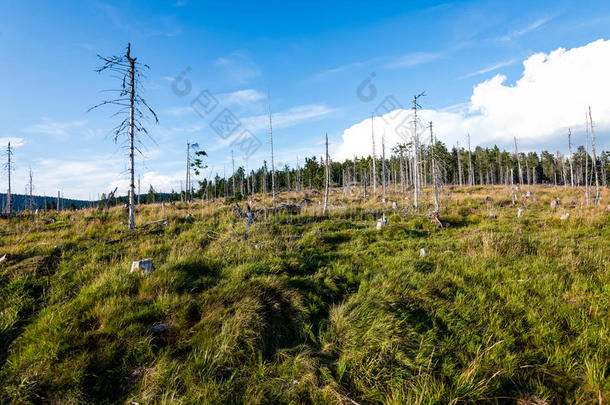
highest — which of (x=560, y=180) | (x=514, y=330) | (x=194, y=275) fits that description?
(x=560, y=180)

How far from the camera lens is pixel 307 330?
135 inches

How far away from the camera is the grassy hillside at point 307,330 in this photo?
2410 mm

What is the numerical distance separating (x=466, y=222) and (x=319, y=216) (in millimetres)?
8009

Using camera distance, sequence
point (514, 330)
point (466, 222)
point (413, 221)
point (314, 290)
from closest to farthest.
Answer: point (514, 330)
point (314, 290)
point (413, 221)
point (466, 222)

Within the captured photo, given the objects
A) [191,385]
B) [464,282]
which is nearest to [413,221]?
[464,282]

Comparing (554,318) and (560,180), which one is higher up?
(560,180)

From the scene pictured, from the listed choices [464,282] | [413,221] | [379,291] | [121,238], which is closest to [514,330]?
[464,282]

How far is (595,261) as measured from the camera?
539cm

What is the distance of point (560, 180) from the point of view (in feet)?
205

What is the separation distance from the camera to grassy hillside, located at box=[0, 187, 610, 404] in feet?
7.91

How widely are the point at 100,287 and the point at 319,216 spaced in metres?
11.2

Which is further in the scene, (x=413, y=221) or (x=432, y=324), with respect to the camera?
(x=413, y=221)

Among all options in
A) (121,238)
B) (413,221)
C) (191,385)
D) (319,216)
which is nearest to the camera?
(191,385)

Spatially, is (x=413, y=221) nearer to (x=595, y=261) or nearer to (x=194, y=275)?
(x=595, y=261)
